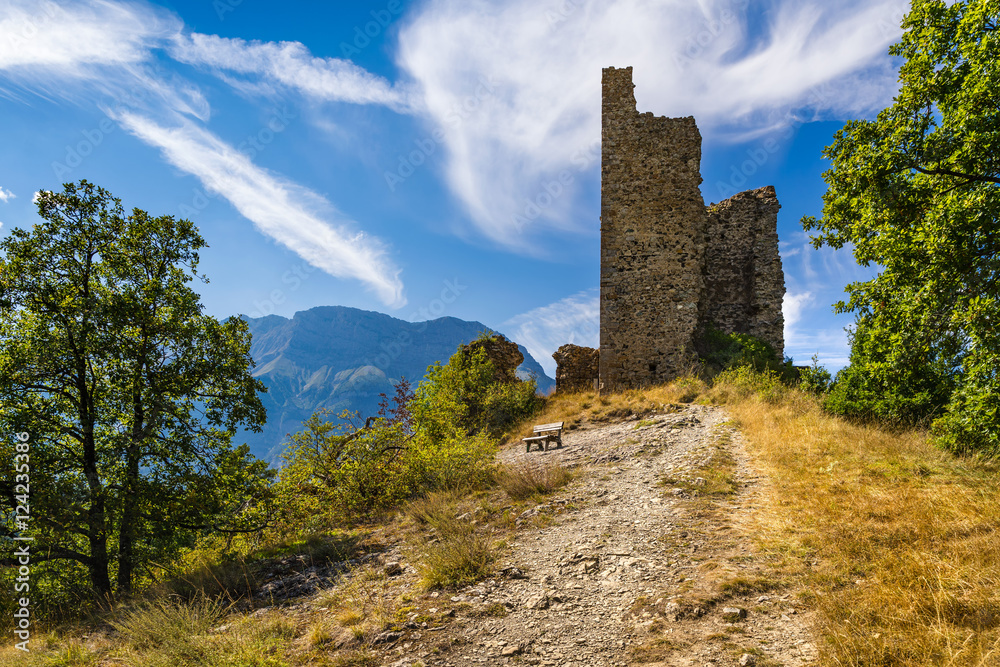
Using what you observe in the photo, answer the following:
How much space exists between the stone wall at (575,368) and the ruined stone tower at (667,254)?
3.26 m

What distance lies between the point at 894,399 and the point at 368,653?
10289mm

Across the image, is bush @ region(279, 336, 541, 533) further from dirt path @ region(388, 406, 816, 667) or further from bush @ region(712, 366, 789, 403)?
bush @ region(712, 366, 789, 403)

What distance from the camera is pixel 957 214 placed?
5.29 m

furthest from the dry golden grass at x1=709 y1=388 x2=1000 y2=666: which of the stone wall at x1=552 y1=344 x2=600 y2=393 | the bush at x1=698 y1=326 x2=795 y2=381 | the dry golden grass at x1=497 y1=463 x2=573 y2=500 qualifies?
the stone wall at x1=552 y1=344 x2=600 y2=393

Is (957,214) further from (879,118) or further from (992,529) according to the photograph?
(992,529)

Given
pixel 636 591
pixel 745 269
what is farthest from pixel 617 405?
pixel 636 591

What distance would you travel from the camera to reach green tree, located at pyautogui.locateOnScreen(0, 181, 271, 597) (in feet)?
22.9

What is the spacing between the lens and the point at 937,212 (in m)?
5.67

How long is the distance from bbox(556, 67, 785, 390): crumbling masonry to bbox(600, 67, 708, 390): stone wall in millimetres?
36

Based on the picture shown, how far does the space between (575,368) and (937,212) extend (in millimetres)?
14194

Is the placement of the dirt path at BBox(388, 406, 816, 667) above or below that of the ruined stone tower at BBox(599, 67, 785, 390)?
below

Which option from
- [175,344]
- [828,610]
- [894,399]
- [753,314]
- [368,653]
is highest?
[753,314]

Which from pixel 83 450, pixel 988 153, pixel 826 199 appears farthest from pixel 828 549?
pixel 83 450

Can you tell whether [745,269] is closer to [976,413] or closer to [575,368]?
[575,368]
